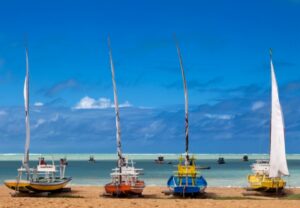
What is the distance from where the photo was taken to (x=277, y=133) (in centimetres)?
3731

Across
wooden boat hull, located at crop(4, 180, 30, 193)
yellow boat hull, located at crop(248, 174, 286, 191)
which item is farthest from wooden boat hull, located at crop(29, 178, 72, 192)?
yellow boat hull, located at crop(248, 174, 286, 191)

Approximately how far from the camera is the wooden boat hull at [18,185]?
38938mm

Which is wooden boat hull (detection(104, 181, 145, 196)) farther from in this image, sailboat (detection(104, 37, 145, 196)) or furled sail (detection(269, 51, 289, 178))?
furled sail (detection(269, 51, 289, 178))

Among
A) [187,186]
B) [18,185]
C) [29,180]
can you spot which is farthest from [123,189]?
[18,185]

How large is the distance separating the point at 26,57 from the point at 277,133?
20756mm

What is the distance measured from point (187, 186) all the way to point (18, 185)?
12.5 meters

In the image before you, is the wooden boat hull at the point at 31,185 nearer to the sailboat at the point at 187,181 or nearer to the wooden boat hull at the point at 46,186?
the wooden boat hull at the point at 46,186

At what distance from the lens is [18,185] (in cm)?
3903

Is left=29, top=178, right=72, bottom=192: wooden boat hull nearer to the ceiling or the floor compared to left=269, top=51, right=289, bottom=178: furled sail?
nearer to the floor

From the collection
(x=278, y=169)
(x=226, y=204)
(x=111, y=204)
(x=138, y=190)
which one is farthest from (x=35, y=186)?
(x=278, y=169)

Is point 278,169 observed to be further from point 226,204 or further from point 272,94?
point 226,204

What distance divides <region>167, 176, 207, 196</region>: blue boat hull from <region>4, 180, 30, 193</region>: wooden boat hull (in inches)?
426

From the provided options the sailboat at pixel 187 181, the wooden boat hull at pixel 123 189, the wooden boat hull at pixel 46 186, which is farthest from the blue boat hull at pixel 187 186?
the wooden boat hull at pixel 46 186

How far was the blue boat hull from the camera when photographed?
38.0m
